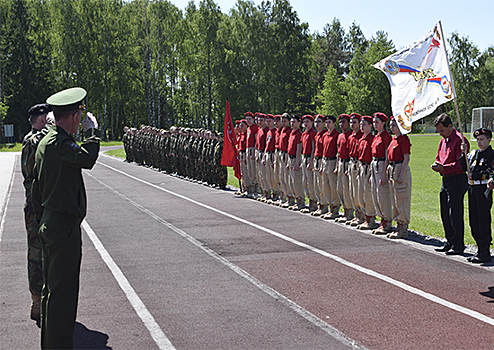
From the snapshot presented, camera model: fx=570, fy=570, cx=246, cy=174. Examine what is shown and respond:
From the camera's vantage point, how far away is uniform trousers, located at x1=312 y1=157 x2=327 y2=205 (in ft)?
44.1

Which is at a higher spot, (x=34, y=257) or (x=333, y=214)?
(x=34, y=257)

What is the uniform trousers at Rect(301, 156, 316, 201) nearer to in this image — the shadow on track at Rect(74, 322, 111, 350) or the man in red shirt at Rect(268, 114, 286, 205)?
the man in red shirt at Rect(268, 114, 286, 205)

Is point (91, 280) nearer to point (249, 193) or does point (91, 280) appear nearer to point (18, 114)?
point (249, 193)

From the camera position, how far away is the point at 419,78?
28.2ft

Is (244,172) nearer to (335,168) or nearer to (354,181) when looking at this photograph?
(335,168)

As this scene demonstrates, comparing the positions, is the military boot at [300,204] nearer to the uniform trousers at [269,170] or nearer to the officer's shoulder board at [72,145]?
the uniform trousers at [269,170]

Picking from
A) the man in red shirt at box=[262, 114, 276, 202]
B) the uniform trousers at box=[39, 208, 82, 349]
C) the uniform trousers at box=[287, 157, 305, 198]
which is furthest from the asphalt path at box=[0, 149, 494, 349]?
the man in red shirt at box=[262, 114, 276, 202]

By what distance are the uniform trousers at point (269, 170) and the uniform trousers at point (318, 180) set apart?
2532 millimetres

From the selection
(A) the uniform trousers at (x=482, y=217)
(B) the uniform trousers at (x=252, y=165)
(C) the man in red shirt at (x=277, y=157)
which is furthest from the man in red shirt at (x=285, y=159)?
(A) the uniform trousers at (x=482, y=217)

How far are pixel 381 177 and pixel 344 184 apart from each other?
1.51 meters

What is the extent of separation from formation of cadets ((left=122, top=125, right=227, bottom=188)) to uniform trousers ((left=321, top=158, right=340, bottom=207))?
7.92m

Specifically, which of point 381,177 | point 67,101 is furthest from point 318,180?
point 67,101

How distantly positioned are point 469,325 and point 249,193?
41.7 ft

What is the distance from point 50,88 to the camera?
2795 inches
